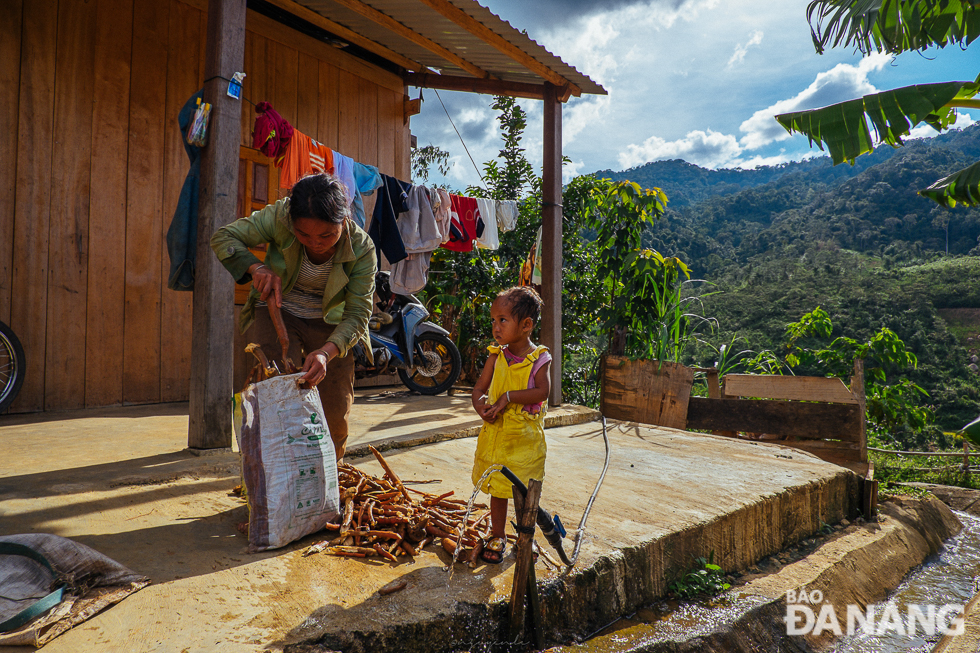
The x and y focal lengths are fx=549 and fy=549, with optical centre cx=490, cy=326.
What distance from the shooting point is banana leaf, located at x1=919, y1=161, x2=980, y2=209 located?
3891 mm

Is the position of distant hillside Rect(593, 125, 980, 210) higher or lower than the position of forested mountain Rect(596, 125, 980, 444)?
higher

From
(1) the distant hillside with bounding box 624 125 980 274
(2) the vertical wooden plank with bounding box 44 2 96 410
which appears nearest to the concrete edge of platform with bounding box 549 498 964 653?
(2) the vertical wooden plank with bounding box 44 2 96 410

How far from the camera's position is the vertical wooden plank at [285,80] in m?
5.54

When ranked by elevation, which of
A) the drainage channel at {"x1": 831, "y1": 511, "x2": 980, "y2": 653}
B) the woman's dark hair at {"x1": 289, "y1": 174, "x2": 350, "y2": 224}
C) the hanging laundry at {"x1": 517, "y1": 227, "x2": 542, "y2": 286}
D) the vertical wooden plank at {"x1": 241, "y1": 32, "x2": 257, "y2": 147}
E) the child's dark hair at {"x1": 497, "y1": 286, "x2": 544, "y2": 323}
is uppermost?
the vertical wooden plank at {"x1": 241, "y1": 32, "x2": 257, "y2": 147}

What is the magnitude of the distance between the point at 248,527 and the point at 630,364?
435 cm

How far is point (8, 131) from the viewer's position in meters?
4.00

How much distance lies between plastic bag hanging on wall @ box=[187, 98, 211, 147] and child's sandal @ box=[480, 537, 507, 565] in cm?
274

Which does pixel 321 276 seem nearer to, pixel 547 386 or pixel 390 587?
pixel 547 386

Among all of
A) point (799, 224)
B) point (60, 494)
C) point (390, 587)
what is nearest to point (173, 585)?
point (390, 587)

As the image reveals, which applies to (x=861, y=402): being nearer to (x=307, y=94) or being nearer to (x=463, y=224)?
(x=463, y=224)

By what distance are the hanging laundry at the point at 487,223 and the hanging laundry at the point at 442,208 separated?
53 cm

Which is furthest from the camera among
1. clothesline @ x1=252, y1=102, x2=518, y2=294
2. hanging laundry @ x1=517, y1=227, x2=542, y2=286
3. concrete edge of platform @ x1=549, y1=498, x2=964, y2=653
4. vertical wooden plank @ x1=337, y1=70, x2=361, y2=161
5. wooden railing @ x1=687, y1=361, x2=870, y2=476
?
vertical wooden plank @ x1=337, y1=70, x2=361, y2=161

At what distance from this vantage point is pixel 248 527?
2025mm

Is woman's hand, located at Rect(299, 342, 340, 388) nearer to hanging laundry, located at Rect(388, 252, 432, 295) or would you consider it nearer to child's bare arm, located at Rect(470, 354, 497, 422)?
child's bare arm, located at Rect(470, 354, 497, 422)
